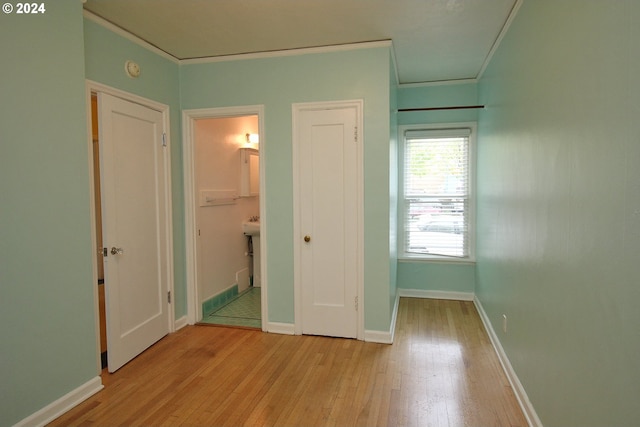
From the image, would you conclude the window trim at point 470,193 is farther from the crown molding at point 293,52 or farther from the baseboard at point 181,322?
the baseboard at point 181,322

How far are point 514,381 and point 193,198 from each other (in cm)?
312

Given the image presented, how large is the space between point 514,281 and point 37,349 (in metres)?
3.03

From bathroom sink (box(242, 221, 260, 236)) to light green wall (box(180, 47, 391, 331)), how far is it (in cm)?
141

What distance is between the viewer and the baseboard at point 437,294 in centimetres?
451

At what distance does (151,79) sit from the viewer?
3.23 meters

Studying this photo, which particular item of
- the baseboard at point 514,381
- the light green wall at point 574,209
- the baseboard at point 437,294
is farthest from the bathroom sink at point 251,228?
the light green wall at point 574,209

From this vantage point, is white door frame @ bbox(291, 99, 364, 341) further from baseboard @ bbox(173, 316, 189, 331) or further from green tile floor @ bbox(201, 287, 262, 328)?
baseboard @ bbox(173, 316, 189, 331)

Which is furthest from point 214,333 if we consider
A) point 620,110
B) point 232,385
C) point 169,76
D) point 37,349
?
point 620,110

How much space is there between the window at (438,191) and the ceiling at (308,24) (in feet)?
3.60

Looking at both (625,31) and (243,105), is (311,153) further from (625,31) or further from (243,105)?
(625,31)

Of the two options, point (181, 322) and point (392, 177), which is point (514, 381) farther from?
point (181, 322)

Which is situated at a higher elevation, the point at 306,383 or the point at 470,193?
the point at 470,193

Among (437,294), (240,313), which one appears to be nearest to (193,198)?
(240,313)

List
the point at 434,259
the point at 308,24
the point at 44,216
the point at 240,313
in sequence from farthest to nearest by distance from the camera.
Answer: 1. the point at 434,259
2. the point at 240,313
3. the point at 308,24
4. the point at 44,216
